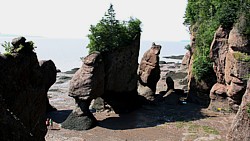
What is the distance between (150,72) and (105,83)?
30.8ft

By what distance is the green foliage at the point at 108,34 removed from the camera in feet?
105

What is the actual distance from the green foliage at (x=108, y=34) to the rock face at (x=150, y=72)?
7.77 m

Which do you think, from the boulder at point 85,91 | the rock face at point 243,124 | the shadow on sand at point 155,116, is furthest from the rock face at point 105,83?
the rock face at point 243,124


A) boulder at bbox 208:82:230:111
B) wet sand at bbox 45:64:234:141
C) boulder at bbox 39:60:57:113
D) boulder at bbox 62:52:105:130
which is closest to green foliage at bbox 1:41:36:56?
wet sand at bbox 45:64:234:141

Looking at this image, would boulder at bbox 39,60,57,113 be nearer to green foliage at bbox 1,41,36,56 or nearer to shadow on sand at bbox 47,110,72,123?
shadow on sand at bbox 47,110,72,123

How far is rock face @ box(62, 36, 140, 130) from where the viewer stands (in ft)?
96.9

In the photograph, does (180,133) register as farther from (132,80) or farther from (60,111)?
(60,111)

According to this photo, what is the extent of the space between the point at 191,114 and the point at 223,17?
11864 mm

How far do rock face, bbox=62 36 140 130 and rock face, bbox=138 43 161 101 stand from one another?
3833 mm

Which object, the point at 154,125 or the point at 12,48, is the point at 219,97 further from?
the point at 12,48

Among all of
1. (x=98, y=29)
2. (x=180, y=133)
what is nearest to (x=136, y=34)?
(x=98, y=29)

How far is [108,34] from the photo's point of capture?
32469mm

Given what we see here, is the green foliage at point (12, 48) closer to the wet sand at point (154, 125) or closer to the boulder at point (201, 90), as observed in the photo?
the wet sand at point (154, 125)

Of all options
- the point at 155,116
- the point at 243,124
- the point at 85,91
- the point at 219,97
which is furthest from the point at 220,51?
the point at 243,124
